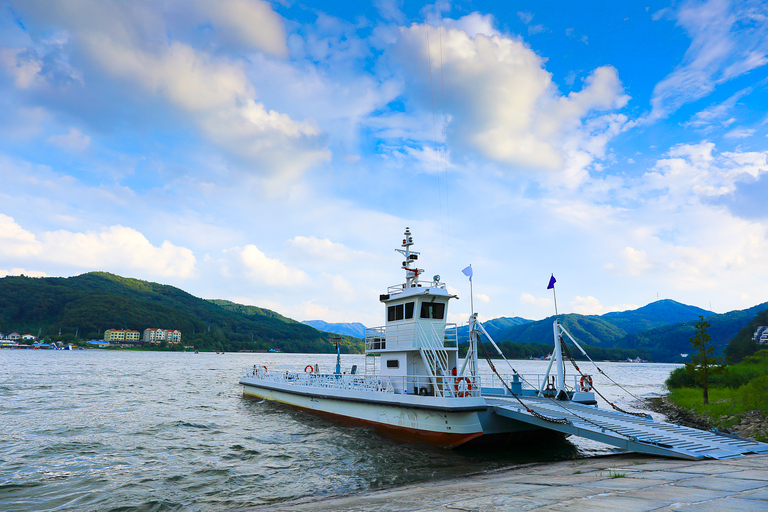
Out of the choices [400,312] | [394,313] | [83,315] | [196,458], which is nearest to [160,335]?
[83,315]

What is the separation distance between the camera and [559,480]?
8.48m

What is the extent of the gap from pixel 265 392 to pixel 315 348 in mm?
173146

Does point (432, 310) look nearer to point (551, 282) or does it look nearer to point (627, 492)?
point (551, 282)

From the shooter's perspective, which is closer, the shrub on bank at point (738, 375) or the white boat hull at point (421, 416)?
the white boat hull at point (421, 416)

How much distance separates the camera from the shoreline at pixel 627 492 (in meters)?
5.54

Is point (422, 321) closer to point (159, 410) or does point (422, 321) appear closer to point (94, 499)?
point (94, 499)

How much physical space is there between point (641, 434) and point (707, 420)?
1650 cm

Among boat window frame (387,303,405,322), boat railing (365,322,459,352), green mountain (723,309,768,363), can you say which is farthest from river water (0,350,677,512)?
green mountain (723,309,768,363)

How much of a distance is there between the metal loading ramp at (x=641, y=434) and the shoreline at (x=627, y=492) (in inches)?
25.2

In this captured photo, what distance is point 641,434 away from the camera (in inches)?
471

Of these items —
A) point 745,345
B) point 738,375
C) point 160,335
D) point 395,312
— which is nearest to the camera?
point 395,312

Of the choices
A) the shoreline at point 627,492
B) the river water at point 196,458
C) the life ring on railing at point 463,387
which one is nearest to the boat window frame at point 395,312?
the life ring on railing at point 463,387

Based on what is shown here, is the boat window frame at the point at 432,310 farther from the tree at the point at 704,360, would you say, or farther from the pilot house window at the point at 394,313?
the tree at the point at 704,360

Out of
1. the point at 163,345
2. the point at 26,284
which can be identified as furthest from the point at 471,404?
the point at 26,284
